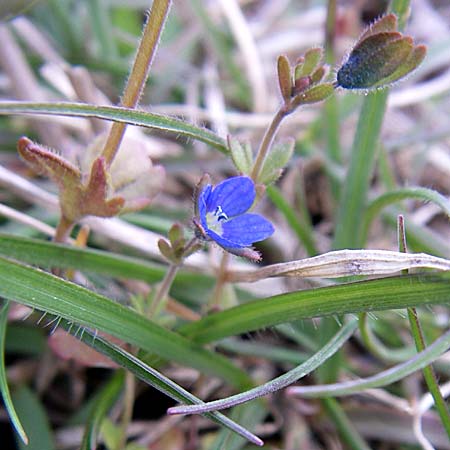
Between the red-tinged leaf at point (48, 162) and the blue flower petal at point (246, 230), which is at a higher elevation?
the red-tinged leaf at point (48, 162)

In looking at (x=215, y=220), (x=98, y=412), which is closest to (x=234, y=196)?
(x=215, y=220)

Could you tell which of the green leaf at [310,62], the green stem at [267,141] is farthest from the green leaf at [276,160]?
the green leaf at [310,62]

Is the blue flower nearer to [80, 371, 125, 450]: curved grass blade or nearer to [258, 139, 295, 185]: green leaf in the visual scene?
[258, 139, 295, 185]: green leaf

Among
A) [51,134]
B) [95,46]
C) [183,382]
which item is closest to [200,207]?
[183,382]

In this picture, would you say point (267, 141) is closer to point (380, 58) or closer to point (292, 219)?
point (380, 58)

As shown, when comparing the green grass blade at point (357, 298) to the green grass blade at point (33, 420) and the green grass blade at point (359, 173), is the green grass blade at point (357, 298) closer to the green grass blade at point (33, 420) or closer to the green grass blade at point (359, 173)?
the green grass blade at point (359, 173)

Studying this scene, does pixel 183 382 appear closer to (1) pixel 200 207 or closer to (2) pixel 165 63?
(1) pixel 200 207

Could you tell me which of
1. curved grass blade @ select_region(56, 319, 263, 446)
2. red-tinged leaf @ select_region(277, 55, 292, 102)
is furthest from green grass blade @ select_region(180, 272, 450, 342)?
red-tinged leaf @ select_region(277, 55, 292, 102)
